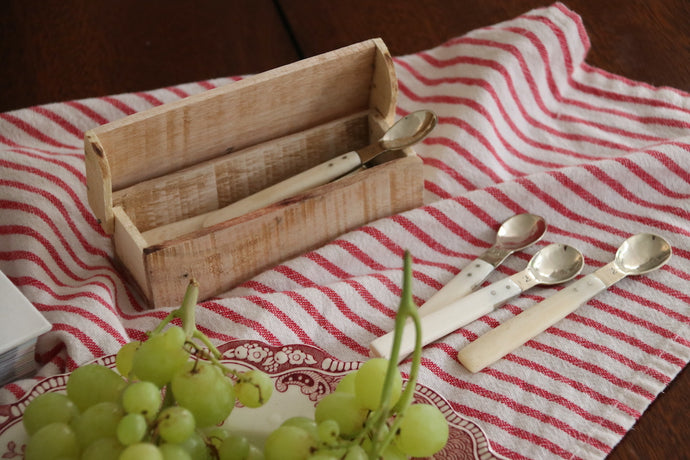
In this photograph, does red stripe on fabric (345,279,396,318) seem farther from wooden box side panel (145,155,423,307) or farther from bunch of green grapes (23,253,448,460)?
bunch of green grapes (23,253,448,460)

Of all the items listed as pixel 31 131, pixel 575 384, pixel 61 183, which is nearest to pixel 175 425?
pixel 575 384

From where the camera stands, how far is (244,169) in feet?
2.60

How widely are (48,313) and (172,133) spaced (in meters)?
0.18

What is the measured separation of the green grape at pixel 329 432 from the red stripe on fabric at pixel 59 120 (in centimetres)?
57

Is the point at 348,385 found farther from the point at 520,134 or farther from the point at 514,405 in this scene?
the point at 520,134

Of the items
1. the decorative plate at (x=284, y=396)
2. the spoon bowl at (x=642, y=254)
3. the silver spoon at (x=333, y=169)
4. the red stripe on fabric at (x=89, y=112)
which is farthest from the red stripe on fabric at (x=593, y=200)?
the red stripe on fabric at (x=89, y=112)

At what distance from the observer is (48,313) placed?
70cm

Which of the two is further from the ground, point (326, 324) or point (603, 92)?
point (603, 92)

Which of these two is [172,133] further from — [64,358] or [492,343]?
[492,343]

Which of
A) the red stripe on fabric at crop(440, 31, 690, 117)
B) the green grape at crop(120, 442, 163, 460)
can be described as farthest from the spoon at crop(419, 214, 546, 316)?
the green grape at crop(120, 442, 163, 460)

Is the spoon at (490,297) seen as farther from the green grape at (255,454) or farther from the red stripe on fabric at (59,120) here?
the red stripe on fabric at (59,120)

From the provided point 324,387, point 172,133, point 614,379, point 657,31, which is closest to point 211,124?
point 172,133

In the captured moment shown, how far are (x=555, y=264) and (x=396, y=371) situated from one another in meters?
0.39

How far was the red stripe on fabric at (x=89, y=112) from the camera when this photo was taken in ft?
3.00
